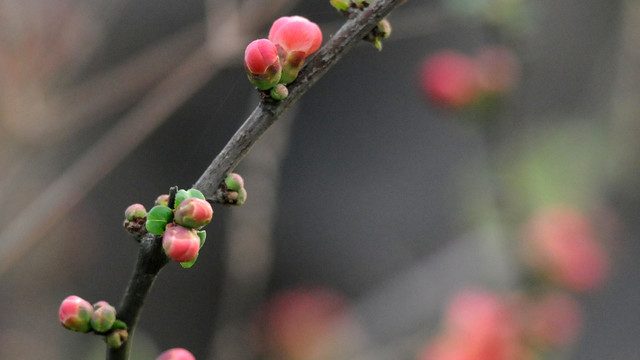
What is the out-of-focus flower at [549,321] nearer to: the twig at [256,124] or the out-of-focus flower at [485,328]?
the out-of-focus flower at [485,328]

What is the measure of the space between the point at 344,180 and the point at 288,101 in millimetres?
3026

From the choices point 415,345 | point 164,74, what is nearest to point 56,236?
point 164,74

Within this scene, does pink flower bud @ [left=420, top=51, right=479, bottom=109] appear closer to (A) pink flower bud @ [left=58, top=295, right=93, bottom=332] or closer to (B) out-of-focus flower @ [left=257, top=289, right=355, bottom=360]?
(B) out-of-focus flower @ [left=257, top=289, right=355, bottom=360]

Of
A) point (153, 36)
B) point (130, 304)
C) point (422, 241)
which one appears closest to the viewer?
point (130, 304)

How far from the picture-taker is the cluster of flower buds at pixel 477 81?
199 cm

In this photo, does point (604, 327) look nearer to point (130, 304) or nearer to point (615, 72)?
point (615, 72)

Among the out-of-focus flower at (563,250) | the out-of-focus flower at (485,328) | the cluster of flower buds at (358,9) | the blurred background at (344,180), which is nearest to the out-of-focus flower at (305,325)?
the blurred background at (344,180)

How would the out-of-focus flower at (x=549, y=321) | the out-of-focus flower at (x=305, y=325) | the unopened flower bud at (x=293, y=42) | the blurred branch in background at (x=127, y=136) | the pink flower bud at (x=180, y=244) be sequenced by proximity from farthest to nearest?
1. the out-of-focus flower at (x=305, y=325)
2. the out-of-focus flower at (x=549, y=321)
3. the blurred branch in background at (x=127, y=136)
4. the unopened flower bud at (x=293, y=42)
5. the pink flower bud at (x=180, y=244)

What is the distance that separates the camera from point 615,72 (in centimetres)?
346

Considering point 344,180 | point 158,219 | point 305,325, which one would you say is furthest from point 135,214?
point 344,180

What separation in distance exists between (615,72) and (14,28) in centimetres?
262

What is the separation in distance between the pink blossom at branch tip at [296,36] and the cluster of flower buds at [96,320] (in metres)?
0.27

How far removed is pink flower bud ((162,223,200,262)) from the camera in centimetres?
55

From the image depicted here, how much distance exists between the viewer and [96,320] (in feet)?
2.06
